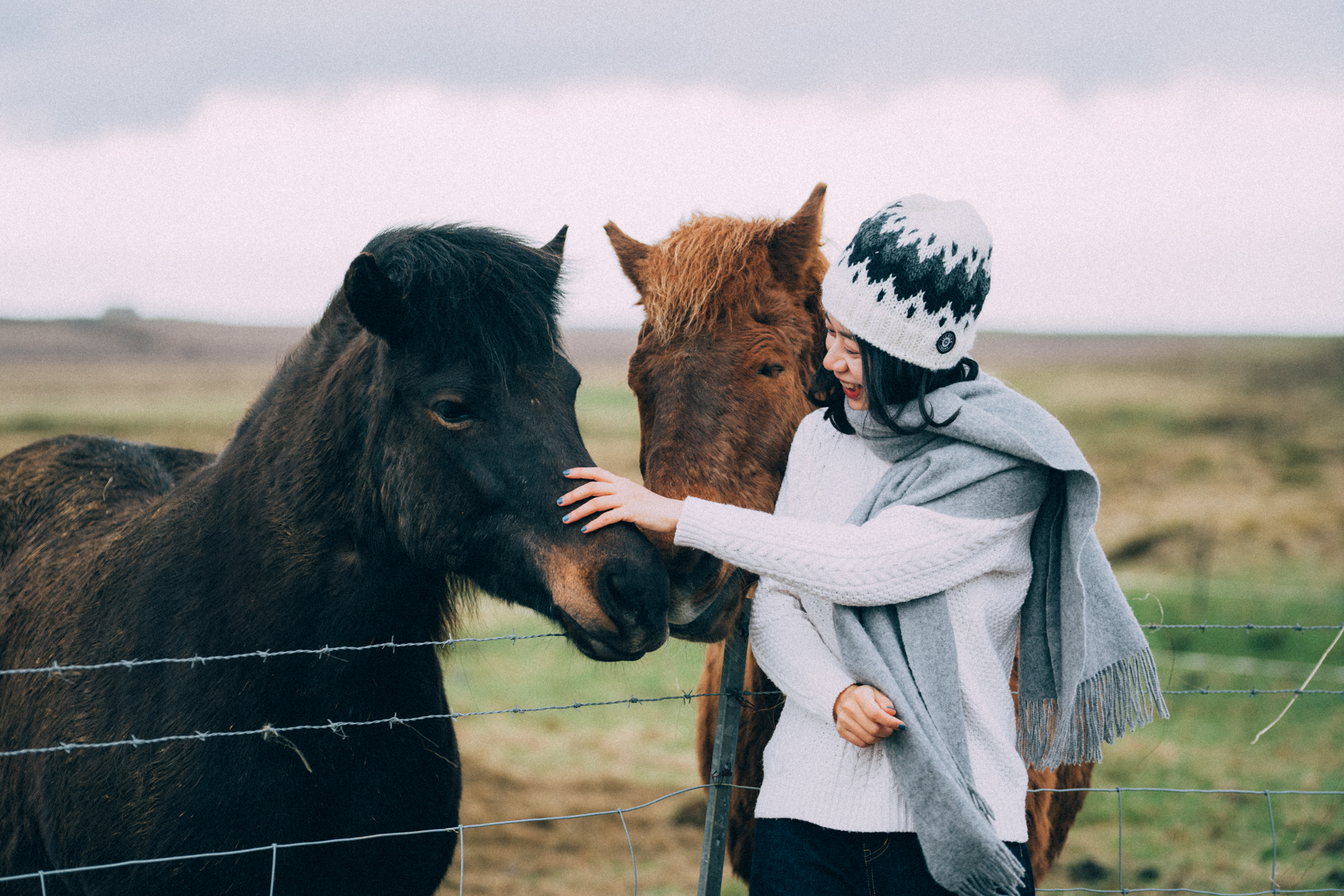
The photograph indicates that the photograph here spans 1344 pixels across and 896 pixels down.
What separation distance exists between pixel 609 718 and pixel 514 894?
4032 millimetres

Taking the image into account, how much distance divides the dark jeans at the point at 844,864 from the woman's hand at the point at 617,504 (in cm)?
67

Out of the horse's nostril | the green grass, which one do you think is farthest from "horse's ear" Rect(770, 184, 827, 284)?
the green grass

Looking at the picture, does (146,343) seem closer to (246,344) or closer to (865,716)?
(246,344)

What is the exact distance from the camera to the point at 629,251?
11.1 ft

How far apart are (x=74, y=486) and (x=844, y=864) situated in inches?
121

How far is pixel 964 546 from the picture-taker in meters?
1.83

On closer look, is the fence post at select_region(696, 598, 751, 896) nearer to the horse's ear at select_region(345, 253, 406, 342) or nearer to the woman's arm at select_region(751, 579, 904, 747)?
the woman's arm at select_region(751, 579, 904, 747)

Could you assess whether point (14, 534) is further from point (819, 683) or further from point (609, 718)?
point (609, 718)

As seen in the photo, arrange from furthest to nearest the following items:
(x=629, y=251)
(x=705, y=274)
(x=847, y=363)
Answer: (x=629, y=251) < (x=705, y=274) < (x=847, y=363)

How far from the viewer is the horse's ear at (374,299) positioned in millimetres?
2223

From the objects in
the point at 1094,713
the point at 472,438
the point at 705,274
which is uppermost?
the point at 705,274

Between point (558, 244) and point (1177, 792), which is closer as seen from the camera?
point (558, 244)

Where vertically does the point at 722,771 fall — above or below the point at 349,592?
below

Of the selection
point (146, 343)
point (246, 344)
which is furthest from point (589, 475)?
point (246, 344)
